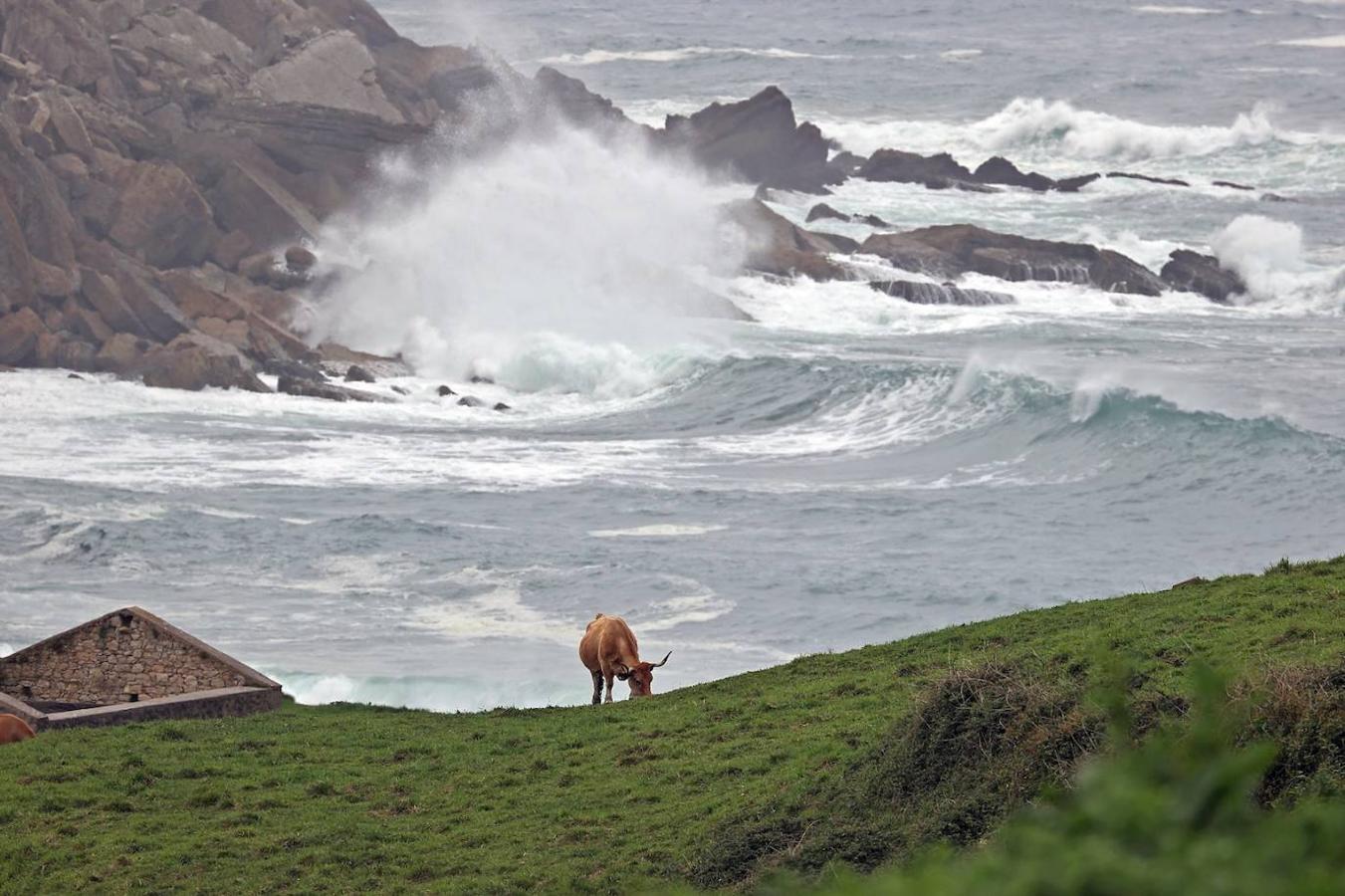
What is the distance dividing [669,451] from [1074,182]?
45.7 metres

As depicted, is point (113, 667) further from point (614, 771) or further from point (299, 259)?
point (299, 259)

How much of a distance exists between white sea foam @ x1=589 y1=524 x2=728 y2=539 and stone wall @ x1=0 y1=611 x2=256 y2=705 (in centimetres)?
1515

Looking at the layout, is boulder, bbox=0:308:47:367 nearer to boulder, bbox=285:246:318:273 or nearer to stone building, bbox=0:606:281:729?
boulder, bbox=285:246:318:273

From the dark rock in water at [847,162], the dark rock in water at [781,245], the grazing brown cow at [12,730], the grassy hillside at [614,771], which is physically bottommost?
the grassy hillside at [614,771]

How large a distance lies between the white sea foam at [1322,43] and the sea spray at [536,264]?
6045 cm

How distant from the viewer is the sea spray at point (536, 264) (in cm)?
5662

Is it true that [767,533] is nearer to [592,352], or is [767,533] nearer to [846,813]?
[592,352]

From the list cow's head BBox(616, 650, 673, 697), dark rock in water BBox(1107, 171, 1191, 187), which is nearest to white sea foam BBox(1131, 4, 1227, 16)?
dark rock in water BBox(1107, 171, 1191, 187)

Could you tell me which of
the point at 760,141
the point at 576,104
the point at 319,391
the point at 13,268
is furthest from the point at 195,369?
the point at 760,141

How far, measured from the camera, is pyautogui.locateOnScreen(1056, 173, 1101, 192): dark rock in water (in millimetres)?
87000

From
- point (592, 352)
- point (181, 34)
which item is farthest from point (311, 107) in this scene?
point (592, 352)

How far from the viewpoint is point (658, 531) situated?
3822 cm

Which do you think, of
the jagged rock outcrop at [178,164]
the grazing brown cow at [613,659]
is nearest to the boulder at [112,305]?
the jagged rock outcrop at [178,164]

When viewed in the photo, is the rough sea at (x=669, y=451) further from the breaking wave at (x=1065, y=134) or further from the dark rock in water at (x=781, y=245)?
the breaking wave at (x=1065, y=134)
